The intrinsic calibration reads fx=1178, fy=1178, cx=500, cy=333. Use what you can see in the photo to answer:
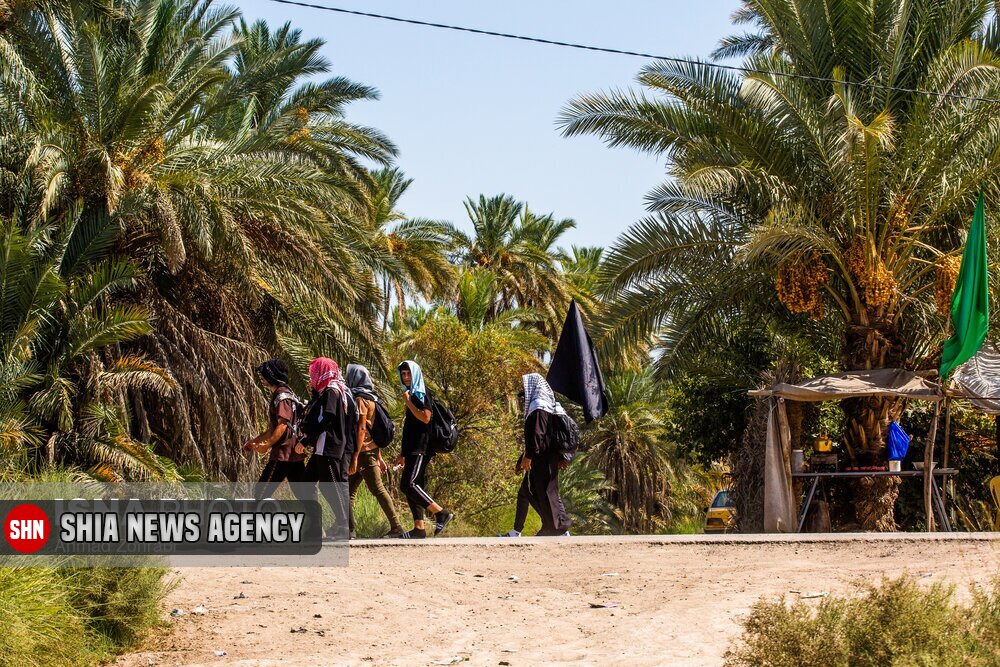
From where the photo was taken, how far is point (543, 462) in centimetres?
1211

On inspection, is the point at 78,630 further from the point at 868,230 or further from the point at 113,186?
the point at 868,230

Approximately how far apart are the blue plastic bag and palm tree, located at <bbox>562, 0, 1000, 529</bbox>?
96 cm

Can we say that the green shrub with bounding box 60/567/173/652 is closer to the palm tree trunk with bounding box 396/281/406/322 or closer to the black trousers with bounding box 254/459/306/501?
the black trousers with bounding box 254/459/306/501

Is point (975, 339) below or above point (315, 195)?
below

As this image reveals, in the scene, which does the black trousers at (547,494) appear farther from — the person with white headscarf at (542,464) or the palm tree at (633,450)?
the palm tree at (633,450)

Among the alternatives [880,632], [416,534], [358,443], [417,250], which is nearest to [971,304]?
[416,534]

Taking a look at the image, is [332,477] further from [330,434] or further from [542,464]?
[542,464]

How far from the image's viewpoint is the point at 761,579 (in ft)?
29.0

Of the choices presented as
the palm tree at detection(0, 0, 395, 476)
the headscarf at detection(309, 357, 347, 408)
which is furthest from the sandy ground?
the palm tree at detection(0, 0, 395, 476)

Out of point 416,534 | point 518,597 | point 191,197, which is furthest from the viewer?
point 191,197

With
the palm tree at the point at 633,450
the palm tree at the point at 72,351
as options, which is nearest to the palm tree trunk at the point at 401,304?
the palm tree at the point at 633,450

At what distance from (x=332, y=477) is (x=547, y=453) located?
242cm

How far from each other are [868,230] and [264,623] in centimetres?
1049

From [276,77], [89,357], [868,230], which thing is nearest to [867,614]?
[868,230]
